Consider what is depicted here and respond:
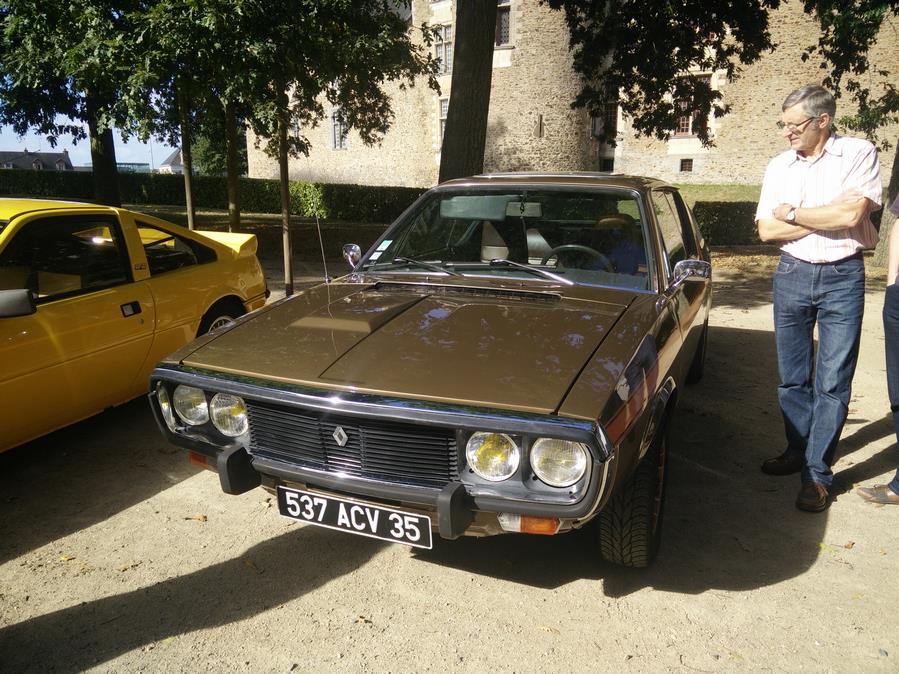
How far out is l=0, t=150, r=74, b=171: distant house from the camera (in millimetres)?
88188

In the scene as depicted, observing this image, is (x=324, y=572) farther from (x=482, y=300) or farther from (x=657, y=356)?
(x=657, y=356)

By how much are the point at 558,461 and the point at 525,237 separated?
1799 millimetres

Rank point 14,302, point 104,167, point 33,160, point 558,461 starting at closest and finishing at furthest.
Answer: point 558,461 < point 14,302 < point 104,167 < point 33,160

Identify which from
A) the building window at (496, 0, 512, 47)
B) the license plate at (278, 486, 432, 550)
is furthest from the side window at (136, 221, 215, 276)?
the building window at (496, 0, 512, 47)

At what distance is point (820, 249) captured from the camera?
344 cm

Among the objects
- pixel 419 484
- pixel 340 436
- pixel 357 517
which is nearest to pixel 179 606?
pixel 357 517

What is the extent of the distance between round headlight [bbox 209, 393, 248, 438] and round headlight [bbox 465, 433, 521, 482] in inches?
39.7

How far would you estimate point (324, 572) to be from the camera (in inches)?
118

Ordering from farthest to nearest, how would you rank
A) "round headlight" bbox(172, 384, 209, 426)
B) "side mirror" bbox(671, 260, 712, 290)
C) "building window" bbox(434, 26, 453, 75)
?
"building window" bbox(434, 26, 453, 75)
"side mirror" bbox(671, 260, 712, 290)
"round headlight" bbox(172, 384, 209, 426)

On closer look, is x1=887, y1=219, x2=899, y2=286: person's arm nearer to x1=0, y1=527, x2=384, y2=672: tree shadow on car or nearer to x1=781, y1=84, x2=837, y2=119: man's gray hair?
x1=781, y1=84, x2=837, y2=119: man's gray hair

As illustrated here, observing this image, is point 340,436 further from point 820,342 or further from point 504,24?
point 504,24

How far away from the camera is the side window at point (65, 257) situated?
3.94m

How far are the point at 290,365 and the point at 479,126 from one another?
688 centimetres

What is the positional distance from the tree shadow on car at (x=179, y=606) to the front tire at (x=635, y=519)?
113cm
